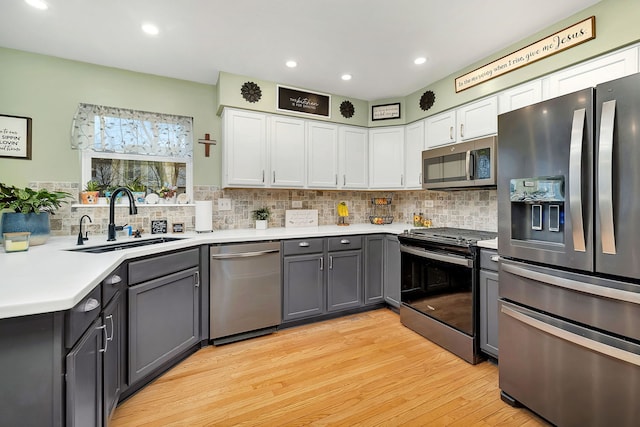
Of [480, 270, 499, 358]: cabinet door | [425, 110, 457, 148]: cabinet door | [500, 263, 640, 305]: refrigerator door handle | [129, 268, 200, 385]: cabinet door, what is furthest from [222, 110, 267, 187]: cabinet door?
[500, 263, 640, 305]: refrigerator door handle

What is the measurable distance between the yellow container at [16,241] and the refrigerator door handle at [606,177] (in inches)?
129

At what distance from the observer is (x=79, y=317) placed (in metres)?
1.08

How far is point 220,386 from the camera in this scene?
1915 mm

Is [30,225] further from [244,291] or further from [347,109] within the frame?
[347,109]

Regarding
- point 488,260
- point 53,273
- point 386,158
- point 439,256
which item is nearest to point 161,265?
point 53,273

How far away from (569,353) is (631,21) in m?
1.97

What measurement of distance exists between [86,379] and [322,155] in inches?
108

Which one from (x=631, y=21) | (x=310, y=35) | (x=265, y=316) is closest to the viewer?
(x=631, y=21)

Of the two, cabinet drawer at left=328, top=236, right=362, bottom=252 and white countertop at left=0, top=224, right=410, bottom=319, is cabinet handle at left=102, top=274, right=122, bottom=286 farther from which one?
cabinet drawer at left=328, top=236, right=362, bottom=252

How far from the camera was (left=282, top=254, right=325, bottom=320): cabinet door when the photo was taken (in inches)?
107

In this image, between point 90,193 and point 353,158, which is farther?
point 353,158

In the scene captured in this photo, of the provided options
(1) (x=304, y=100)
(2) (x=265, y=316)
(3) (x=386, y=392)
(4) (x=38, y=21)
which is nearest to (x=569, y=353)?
(3) (x=386, y=392)

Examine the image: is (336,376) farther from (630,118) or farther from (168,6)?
(168,6)

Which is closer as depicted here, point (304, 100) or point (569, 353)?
point (569, 353)
